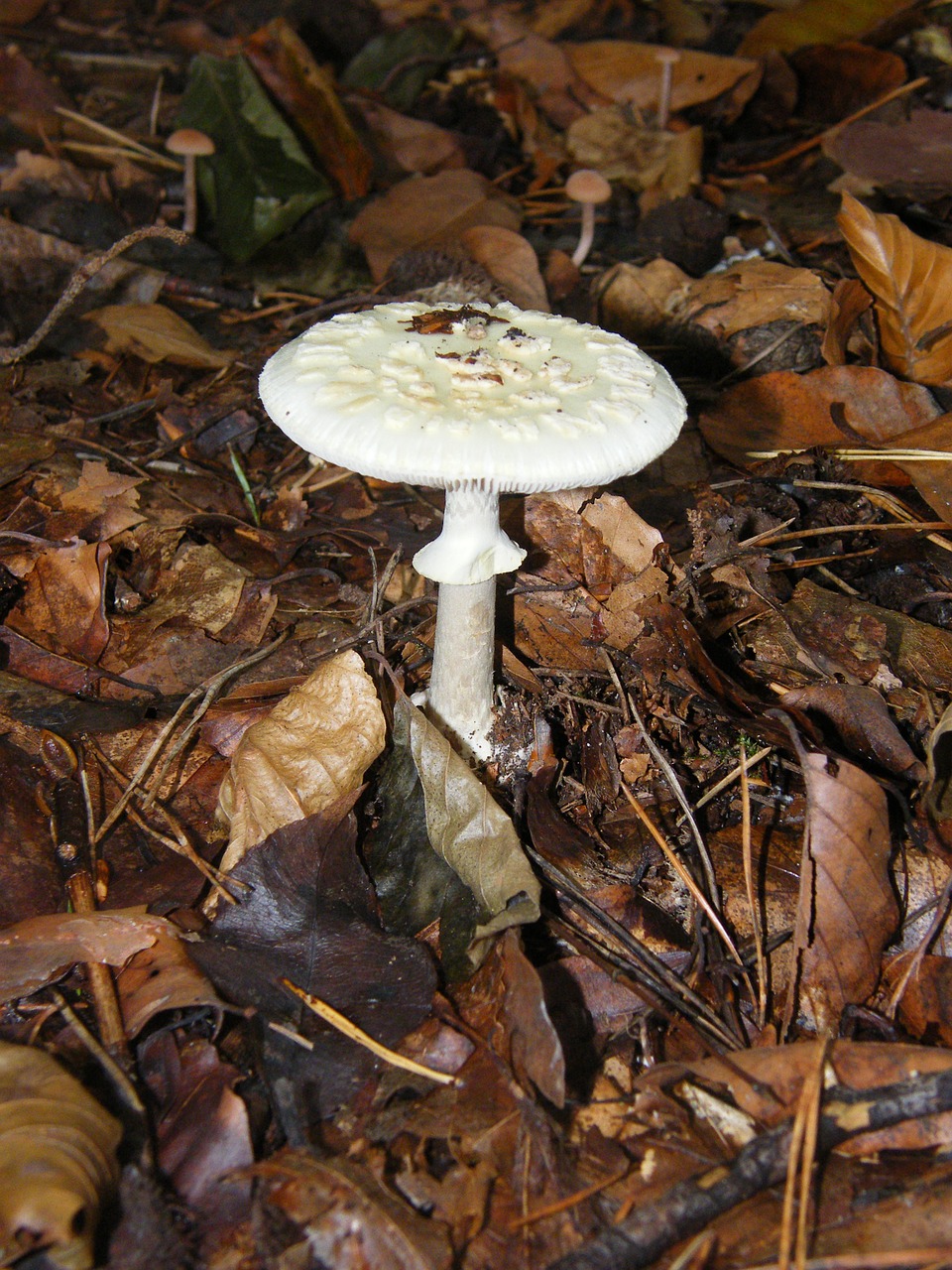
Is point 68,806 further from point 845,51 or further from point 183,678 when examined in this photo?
point 845,51

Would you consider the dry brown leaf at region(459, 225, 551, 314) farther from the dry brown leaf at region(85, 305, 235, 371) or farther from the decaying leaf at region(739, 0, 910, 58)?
the decaying leaf at region(739, 0, 910, 58)

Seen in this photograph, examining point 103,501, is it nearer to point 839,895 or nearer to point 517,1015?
point 517,1015

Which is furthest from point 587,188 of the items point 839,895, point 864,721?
point 839,895

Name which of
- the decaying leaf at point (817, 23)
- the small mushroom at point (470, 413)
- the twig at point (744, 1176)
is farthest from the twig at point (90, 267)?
the decaying leaf at point (817, 23)

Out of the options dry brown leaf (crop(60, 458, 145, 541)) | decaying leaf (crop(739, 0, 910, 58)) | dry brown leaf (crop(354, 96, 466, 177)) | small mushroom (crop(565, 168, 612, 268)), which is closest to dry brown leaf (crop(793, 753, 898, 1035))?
dry brown leaf (crop(60, 458, 145, 541))

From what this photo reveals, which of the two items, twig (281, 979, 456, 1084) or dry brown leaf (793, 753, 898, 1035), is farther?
dry brown leaf (793, 753, 898, 1035)

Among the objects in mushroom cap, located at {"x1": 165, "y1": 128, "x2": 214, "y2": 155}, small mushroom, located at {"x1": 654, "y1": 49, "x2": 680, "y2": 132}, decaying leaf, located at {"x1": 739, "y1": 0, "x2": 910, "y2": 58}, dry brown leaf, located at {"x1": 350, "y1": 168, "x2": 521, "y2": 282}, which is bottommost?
dry brown leaf, located at {"x1": 350, "y1": 168, "x2": 521, "y2": 282}
